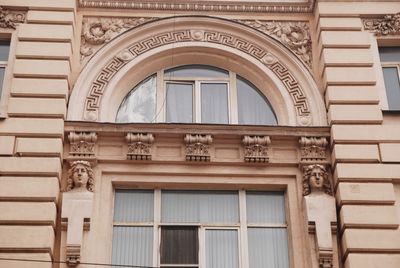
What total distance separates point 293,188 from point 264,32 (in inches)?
163

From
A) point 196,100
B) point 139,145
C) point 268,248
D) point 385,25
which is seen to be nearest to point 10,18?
point 139,145

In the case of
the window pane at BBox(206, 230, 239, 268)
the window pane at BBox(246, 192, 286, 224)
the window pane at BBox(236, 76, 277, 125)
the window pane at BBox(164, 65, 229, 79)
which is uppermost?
the window pane at BBox(164, 65, 229, 79)

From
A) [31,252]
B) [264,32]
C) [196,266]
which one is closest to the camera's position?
[31,252]

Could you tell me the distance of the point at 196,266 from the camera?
14664 mm

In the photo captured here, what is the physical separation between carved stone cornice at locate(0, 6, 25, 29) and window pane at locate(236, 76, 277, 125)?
5331mm

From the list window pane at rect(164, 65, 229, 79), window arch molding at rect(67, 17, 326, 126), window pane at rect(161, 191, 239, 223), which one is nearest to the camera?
window pane at rect(161, 191, 239, 223)

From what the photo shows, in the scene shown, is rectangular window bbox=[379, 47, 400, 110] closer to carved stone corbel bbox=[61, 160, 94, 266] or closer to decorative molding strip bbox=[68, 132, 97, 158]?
decorative molding strip bbox=[68, 132, 97, 158]

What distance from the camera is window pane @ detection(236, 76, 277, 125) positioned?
16922 millimetres

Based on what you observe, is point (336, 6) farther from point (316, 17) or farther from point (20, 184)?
point (20, 184)

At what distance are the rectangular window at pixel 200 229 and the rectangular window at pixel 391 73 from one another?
11.7 feet

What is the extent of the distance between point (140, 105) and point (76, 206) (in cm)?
344

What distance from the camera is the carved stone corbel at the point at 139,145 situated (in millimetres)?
15430

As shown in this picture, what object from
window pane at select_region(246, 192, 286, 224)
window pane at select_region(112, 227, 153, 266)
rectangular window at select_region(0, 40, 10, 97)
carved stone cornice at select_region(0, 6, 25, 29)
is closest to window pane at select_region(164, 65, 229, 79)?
window pane at select_region(246, 192, 286, 224)

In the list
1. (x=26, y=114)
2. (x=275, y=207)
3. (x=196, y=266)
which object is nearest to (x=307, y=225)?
(x=275, y=207)
